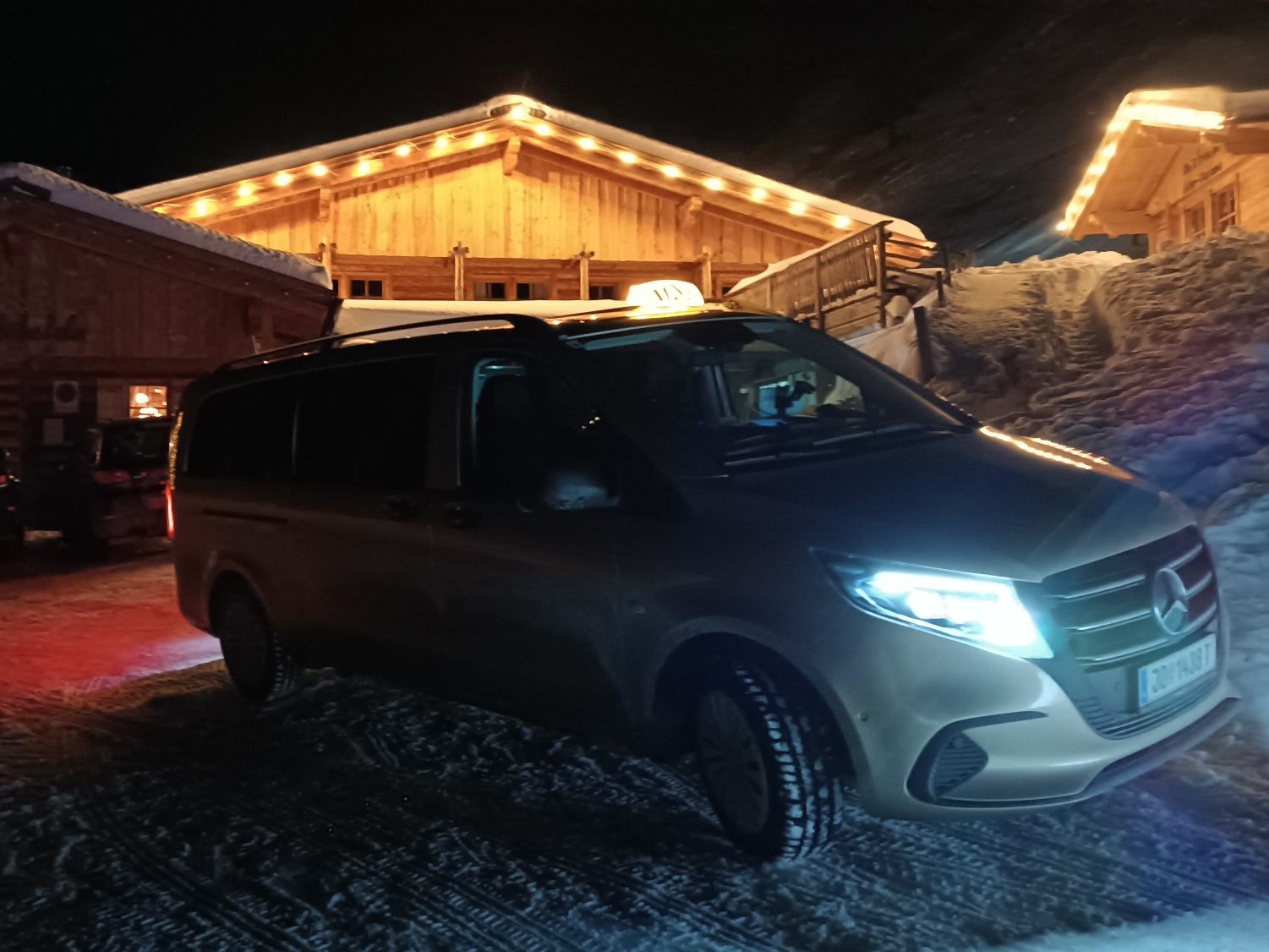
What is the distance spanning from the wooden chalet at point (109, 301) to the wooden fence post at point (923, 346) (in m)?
9.90

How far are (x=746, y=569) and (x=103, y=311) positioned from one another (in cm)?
1556

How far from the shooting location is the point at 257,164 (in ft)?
56.6

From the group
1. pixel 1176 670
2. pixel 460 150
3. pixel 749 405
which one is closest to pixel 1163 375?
pixel 749 405

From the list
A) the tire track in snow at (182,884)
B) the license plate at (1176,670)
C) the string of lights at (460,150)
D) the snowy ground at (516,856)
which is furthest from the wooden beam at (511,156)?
the license plate at (1176,670)

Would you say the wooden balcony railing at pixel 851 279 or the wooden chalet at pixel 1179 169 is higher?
the wooden chalet at pixel 1179 169

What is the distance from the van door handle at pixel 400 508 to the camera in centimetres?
442

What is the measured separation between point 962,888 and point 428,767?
2.39 metres

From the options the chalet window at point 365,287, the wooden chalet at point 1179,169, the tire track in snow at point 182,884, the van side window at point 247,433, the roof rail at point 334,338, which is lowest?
the tire track in snow at point 182,884

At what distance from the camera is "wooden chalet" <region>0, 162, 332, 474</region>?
15227 millimetres

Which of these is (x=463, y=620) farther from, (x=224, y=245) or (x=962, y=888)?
(x=224, y=245)

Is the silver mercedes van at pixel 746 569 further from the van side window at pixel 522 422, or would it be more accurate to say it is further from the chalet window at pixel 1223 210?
the chalet window at pixel 1223 210

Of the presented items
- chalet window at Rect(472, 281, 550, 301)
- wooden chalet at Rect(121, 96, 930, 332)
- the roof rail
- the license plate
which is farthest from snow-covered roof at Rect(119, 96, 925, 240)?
the license plate

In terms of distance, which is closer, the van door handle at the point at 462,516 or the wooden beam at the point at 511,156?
the van door handle at the point at 462,516

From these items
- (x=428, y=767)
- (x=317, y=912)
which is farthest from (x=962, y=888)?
(x=428, y=767)
